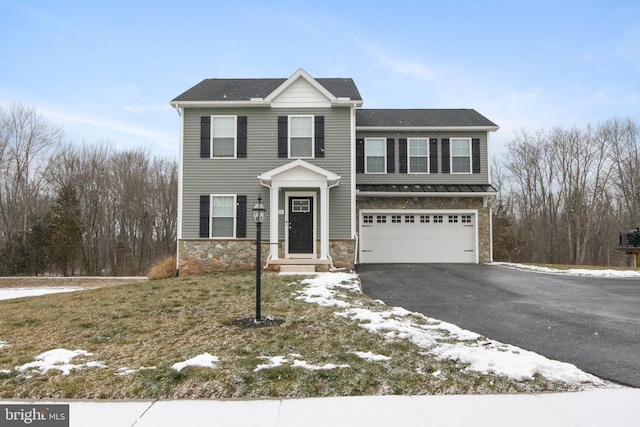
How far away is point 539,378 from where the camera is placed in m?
3.85

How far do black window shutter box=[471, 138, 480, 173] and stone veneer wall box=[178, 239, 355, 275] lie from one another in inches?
231

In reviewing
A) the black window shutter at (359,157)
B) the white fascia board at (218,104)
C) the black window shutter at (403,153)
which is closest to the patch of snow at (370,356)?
the white fascia board at (218,104)

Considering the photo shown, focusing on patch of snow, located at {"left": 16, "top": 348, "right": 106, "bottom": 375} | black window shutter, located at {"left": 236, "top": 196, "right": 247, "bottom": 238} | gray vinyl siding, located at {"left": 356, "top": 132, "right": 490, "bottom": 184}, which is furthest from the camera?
gray vinyl siding, located at {"left": 356, "top": 132, "right": 490, "bottom": 184}

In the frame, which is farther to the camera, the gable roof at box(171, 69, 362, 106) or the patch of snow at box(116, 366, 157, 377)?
the gable roof at box(171, 69, 362, 106)

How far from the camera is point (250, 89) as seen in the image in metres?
14.8

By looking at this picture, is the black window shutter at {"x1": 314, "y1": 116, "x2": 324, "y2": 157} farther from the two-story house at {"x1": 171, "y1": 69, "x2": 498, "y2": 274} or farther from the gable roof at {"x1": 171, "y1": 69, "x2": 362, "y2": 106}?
the gable roof at {"x1": 171, "y1": 69, "x2": 362, "y2": 106}

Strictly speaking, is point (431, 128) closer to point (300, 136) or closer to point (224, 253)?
point (300, 136)

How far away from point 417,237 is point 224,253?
280 inches

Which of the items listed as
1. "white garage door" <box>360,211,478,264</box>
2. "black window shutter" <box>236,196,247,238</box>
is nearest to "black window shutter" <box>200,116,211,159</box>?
"black window shutter" <box>236,196,247,238</box>

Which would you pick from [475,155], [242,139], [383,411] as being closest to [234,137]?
[242,139]

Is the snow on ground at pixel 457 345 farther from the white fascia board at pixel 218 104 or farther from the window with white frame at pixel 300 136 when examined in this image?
the white fascia board at pixel 218 104

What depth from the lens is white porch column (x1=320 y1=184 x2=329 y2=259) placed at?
508 inches

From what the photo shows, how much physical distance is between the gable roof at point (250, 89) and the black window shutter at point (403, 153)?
9.15 feet
